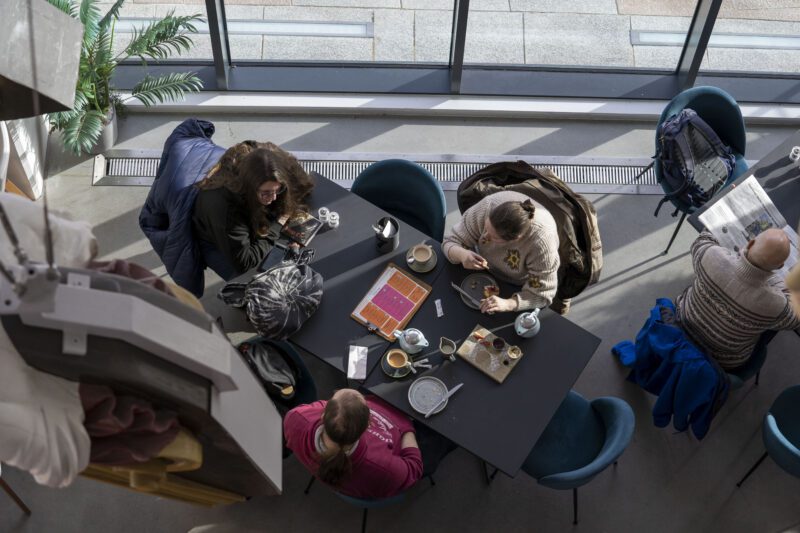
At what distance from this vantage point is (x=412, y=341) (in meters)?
4.08

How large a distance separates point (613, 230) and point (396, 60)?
2253 mm

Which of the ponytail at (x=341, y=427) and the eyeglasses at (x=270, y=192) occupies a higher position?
the eyeglasses at (x=270, y=192)

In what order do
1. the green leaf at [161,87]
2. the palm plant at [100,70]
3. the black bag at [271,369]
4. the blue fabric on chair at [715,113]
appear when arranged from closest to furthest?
the black bag at [271,369] < the blue fabric on chair at [715,113] < the palm plant at [100,70] < the green leaf at [161,87]

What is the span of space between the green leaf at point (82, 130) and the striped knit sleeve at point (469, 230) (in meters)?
2.68

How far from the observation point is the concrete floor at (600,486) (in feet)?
15.1

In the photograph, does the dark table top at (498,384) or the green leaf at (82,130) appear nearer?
the dark table top at (498,384)

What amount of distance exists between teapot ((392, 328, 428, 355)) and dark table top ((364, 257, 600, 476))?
9cm

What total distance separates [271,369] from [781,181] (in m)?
3.34

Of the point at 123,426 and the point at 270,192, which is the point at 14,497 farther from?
the point at 123,426

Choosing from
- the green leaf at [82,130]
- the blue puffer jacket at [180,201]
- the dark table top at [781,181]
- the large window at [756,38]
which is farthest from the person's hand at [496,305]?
the large window at [756,38]

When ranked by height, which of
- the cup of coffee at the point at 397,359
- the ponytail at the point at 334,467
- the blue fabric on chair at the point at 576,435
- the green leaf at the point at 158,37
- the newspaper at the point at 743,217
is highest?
the green leaf at the point at 158,37

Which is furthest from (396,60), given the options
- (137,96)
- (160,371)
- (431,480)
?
→ (160,371)

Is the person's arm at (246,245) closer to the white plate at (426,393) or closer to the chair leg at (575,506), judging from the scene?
the white plate at (426,393)

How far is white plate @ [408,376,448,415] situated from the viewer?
13.1 ft
